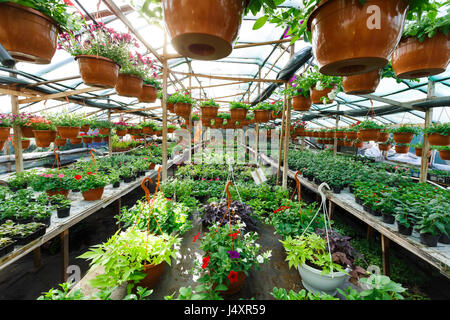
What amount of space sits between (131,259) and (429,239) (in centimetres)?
281

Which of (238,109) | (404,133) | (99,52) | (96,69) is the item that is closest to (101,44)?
(99,52)

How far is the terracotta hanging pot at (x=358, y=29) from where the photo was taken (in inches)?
28.9

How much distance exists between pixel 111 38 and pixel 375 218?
3.84m

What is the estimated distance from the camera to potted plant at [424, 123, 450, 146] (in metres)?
3.39

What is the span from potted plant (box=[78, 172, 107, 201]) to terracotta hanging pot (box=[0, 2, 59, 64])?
2.39 m

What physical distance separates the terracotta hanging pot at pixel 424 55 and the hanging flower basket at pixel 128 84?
259 cm

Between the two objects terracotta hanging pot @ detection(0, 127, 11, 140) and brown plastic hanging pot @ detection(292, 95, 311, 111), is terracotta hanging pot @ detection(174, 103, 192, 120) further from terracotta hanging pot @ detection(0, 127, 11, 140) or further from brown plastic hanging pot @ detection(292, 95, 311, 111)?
terracotta hanging pot @ detection(0, 127, 11, 140)

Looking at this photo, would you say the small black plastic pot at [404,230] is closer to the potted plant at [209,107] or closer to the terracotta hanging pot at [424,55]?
the terracotta hanging pot at [424,55]

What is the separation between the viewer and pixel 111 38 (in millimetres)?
1854

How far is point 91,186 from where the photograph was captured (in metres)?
3.16

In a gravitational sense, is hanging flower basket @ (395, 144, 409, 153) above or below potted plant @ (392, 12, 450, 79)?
below

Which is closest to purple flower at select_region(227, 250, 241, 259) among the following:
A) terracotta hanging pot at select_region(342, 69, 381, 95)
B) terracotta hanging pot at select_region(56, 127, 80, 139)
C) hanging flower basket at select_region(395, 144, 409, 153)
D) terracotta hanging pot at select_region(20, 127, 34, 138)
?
terracotta hanging pot at select_region(342, 69, 381, 95)

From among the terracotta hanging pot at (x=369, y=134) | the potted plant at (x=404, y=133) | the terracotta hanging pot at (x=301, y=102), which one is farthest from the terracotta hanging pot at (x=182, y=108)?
the potted plant at (x=404, y=133)

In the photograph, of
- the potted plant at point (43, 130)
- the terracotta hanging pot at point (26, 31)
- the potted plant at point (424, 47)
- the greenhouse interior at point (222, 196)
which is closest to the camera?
the greenhouse interior at point (222, 196)
